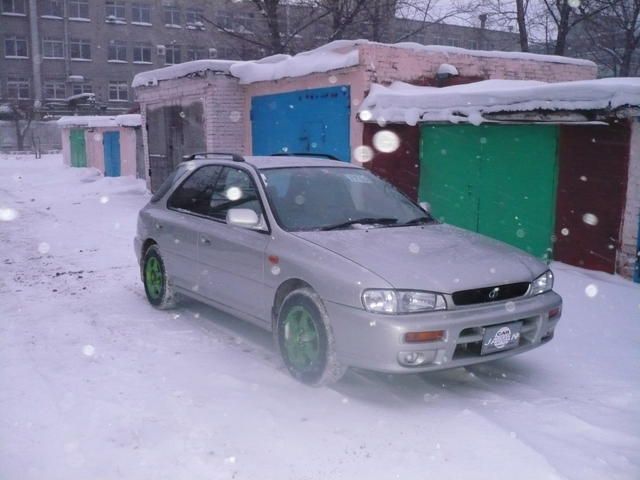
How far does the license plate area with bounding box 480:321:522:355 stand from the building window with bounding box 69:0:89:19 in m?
54.4

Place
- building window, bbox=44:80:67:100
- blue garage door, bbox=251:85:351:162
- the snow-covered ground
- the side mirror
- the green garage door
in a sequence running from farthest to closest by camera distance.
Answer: building window, bbox=44:80:67:100 → blue garage door, bbox=251:85:351:162 → the green garage door → the side mirror → the snow-covered ground

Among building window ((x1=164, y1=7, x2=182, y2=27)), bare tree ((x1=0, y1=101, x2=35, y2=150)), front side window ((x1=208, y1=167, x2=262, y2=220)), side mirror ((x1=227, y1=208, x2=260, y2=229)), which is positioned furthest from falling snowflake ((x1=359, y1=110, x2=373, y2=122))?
building window ((x1=164, y1=7, x2=182, y2=27))

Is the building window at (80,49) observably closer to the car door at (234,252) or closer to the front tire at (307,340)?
the car door at (234,252)

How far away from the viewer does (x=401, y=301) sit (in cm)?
400

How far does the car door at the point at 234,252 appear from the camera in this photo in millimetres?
4980

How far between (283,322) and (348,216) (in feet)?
3.39

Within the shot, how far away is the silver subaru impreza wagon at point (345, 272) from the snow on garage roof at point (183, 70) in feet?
25.9

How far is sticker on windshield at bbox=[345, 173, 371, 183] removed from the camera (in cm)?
566

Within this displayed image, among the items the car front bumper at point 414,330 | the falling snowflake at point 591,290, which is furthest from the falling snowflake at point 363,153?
the car front bumper at point 414,330

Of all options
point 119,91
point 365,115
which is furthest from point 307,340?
point 119,91

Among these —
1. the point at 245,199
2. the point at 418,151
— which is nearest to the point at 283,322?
the point at 245,199

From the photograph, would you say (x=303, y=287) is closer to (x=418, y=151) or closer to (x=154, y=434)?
(x=154, y=434)

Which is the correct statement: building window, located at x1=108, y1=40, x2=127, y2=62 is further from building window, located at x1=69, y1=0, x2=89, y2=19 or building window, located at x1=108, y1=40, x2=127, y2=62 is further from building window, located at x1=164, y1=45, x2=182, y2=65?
building window, located at x1=164, y1=45, x2=182, y2=65

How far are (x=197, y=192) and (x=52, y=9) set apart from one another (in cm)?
5220
